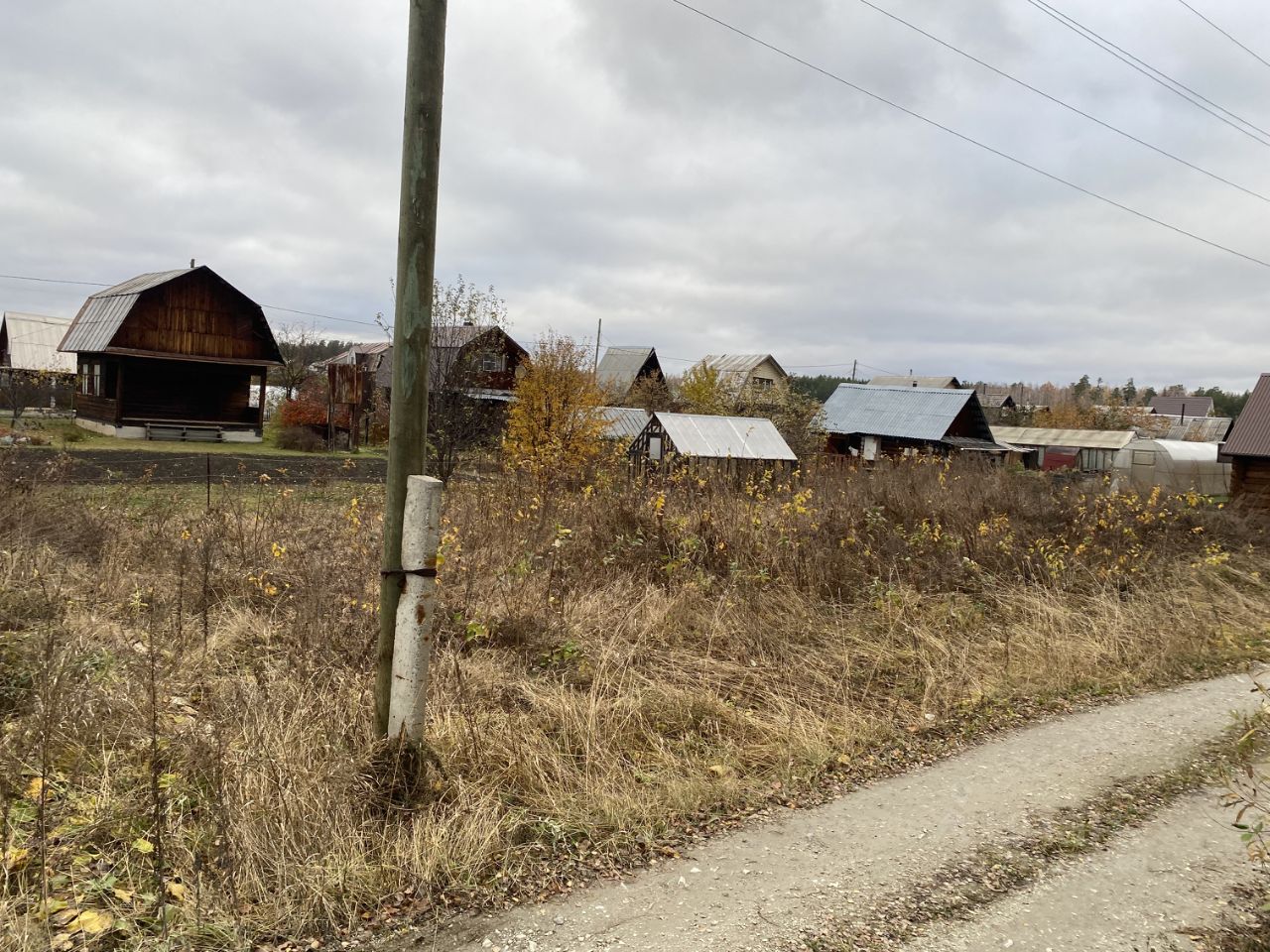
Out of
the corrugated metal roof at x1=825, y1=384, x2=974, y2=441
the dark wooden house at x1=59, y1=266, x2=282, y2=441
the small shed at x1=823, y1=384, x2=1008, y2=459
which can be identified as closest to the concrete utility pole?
the dark wooden house at x1=59, y1=266, x2=282, y2=441

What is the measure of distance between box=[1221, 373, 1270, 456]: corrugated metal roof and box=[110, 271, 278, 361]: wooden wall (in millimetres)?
34976

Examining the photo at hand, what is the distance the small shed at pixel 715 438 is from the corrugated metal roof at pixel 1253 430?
14.2 metres

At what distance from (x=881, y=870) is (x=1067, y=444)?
56124mm

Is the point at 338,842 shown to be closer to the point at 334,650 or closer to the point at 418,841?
the point at 418,841

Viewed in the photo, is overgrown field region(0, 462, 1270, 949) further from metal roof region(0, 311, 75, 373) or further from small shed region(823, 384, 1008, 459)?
metal roof region(0, 311, 75, 373)

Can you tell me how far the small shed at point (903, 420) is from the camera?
1432 inches

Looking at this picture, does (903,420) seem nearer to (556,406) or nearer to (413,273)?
(556,406)

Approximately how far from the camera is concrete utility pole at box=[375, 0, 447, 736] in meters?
3.60

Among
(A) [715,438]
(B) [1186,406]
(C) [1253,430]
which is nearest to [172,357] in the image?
(A) [715,438]

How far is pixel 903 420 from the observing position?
37562mm

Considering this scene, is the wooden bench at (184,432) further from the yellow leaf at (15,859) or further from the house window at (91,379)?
the yellow leaf at (15,859)

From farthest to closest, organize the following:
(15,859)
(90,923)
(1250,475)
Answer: (1250,475)
(15,859)
(90,923)

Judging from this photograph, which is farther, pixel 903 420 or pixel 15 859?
pixel 903 420

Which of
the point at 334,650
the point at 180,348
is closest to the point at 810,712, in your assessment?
the point at 334,650
